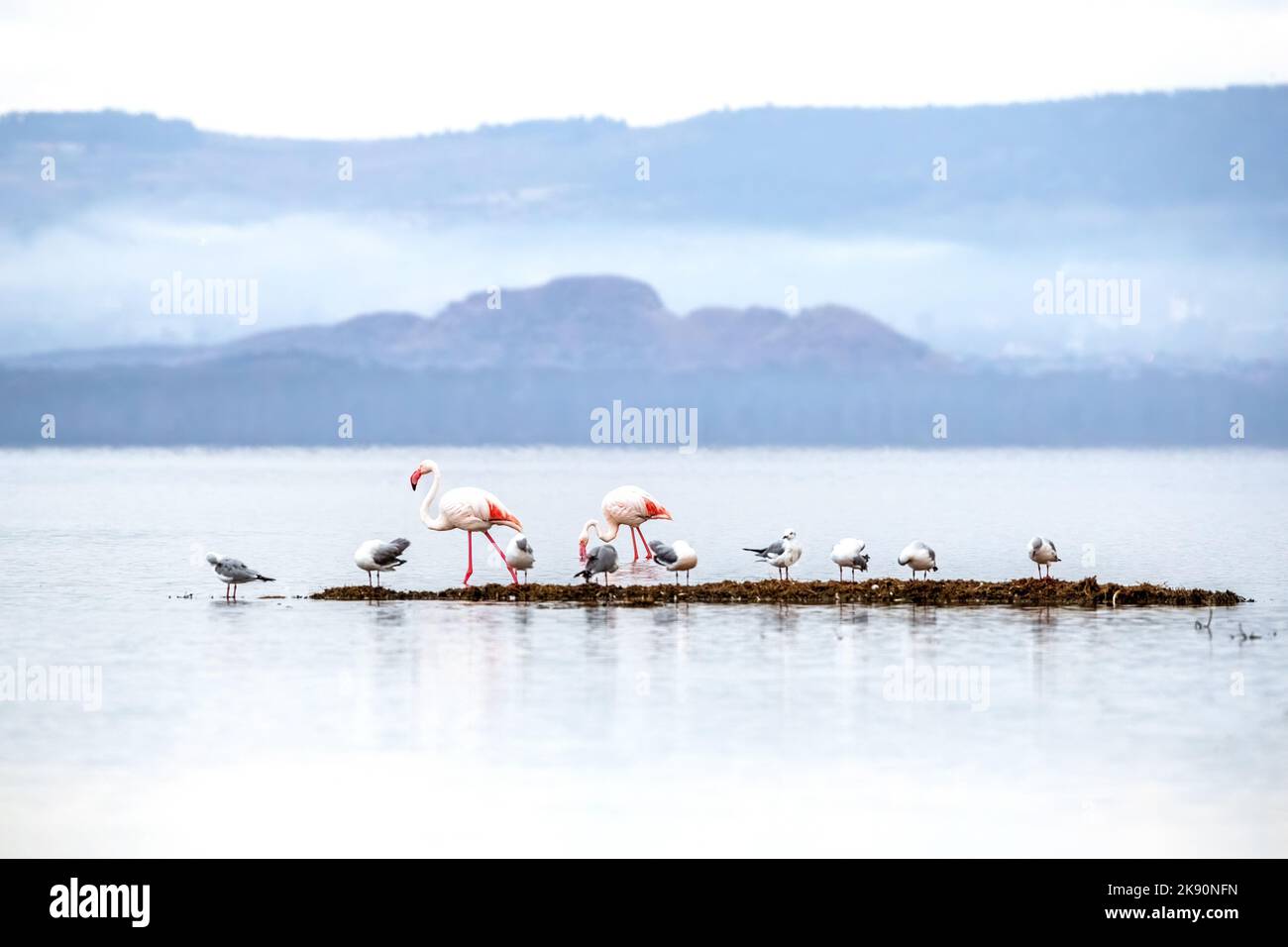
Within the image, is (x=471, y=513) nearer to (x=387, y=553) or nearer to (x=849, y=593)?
(x=387, y=553)

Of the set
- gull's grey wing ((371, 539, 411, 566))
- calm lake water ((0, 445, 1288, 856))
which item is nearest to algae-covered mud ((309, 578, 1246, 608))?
gull's grey wing ((371, 539, 411, 566))

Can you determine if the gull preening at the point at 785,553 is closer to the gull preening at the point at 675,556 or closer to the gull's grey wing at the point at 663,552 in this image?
the gull preening at the point at 675,556

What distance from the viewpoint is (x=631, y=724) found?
16.1 m

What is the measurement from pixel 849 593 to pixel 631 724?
30.1 ft

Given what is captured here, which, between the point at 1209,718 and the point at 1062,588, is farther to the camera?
the point at 1062,588

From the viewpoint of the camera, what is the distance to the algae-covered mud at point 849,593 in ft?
79.2

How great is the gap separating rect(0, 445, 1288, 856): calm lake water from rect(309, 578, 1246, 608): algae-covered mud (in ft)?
2.17

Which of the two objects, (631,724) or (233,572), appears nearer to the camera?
(631,724)

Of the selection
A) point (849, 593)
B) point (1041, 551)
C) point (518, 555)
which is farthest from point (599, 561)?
point (1041, 551)

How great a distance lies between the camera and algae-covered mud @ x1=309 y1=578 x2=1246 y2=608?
24.1 meters

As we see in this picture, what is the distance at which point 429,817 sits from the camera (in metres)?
13.1
